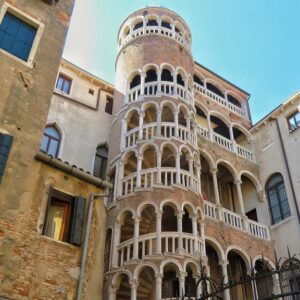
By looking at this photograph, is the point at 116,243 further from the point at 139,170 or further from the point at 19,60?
the point at 19,60

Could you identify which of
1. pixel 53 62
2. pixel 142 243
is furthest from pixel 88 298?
pixel 53 62

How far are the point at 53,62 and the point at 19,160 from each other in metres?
3.65

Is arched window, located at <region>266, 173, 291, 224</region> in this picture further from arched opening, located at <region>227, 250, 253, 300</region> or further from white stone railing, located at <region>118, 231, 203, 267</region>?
white stone railing, located at <region>118, 231, 203, 267</region>

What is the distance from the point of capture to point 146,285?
14789 mm

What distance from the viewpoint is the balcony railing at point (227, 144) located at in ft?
68.1

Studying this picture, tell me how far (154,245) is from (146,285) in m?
1.60

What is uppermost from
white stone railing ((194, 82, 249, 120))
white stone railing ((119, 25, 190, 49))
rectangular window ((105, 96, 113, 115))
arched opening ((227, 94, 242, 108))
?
white stone railing ((119, 25, 190, 49))

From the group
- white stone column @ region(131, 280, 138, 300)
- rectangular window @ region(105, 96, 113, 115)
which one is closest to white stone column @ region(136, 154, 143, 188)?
white stone column @ region(131, 280, 138, 300)

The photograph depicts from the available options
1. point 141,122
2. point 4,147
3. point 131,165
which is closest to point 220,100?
point 141,122

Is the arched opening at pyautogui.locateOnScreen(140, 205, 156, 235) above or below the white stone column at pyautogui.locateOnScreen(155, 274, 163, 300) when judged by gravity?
above

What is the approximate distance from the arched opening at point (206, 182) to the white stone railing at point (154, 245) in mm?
5543

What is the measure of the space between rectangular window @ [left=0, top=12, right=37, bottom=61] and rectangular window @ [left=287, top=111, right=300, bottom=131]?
14314 mm

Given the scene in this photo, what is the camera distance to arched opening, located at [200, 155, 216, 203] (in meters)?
20.4

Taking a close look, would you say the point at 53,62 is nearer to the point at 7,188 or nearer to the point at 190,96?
the point at 7,188
